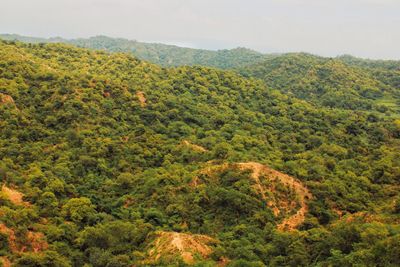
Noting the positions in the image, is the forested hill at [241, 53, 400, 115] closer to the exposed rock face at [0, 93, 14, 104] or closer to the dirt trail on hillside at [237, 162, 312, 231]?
the dirt trail on hillside at [237, 162, 312, 231]

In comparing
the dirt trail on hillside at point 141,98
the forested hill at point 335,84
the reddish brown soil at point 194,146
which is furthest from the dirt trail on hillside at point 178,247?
the forested hill at point 335,84

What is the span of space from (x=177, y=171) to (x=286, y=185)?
12550 millimetres

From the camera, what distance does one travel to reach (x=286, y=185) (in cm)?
4856

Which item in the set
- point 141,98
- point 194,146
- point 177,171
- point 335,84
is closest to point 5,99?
point 141,98

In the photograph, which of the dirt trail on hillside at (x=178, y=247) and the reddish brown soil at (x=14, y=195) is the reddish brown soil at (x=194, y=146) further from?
the reddish brown soil at (x=14, y=195)

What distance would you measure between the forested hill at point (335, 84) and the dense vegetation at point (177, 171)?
58.0 feet

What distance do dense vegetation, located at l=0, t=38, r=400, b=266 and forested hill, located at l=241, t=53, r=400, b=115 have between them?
17.7m

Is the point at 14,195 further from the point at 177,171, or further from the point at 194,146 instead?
the point at 194,146

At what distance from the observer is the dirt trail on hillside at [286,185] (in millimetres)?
44750

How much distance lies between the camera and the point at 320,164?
177 feet

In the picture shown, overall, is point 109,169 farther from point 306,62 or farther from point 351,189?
point 306,62

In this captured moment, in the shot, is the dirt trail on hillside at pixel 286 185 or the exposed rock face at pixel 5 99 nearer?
the dirt trail on hillside at pixel 286 185

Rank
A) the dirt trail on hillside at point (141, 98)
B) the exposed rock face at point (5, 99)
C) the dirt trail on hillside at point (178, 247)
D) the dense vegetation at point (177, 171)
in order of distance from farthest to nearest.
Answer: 1. the dirt trail on hillside at point (141, 98)
2. the exposed rock face at point (5, 99)
3. the dense vegetation at point (177, 171)
4. the dirt trail on hillside at point (178, 247)

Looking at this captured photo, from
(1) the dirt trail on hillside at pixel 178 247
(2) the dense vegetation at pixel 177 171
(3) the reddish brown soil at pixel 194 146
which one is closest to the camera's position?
(1) the dirt trail on hillside at pixel 178 247
